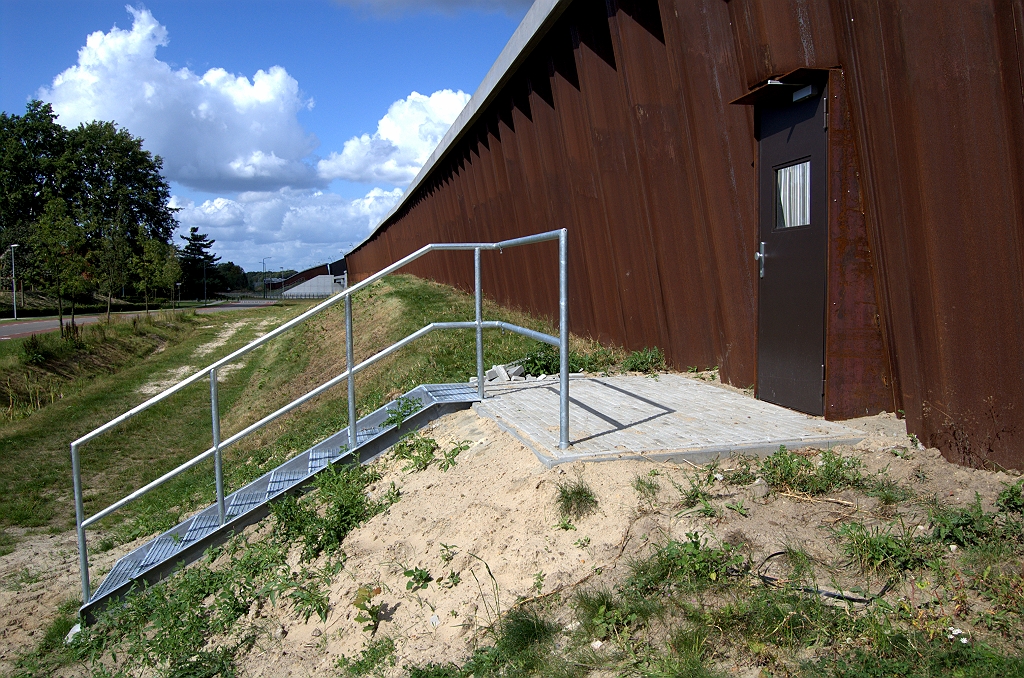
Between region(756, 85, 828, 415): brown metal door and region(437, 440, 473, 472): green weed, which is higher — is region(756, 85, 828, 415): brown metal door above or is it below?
above

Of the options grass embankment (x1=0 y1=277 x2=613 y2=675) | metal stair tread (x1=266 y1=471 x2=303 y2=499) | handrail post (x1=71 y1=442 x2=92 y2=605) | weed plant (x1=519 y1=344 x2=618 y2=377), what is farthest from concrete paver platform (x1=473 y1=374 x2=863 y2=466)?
handrail post (x1=71 y1=442 x2=92 y2=605)

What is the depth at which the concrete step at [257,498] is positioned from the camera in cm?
506

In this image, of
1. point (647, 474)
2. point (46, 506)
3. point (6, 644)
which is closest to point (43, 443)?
point (46, 506)

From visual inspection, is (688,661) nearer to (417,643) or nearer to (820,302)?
(417,643)

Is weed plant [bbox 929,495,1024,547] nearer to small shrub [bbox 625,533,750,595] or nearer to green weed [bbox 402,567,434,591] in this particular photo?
small shrub [bbox 625,533,750,595]

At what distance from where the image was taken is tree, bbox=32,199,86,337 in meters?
23.5

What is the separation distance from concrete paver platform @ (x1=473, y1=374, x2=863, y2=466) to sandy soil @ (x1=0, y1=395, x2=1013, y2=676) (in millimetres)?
127

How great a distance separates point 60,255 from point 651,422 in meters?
24.5

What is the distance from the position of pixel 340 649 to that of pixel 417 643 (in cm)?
50

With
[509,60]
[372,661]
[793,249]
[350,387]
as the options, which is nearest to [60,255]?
[509,60]

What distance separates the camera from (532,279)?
1238 centimetres

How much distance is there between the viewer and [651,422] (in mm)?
4715

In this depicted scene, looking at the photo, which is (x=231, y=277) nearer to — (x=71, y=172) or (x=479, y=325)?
(x=71, y=172)

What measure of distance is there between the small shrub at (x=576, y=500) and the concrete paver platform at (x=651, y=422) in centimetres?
23
